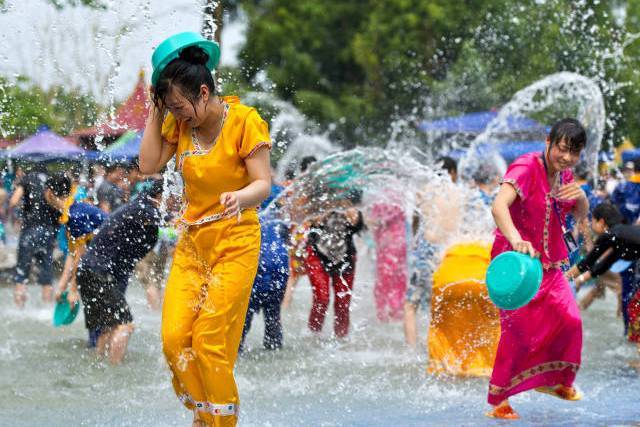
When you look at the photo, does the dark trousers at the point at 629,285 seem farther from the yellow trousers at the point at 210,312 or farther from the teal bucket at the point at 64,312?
the yellow trousers at the point at 210,312

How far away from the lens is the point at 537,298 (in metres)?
5.60

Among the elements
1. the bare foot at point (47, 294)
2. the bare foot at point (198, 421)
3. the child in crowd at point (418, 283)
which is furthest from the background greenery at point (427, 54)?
the bare foot at point (198, 421)

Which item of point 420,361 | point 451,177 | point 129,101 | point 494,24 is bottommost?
point 420,361

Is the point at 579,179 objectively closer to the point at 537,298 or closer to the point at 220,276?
the point at 537,298

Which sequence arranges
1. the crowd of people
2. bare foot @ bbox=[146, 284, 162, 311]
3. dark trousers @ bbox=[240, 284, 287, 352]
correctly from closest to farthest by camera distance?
the crowd of people < dark trousers @ bbox=[240, 284, 287, 352] < bare foot @ bbox=[146, 284, 162, 311]

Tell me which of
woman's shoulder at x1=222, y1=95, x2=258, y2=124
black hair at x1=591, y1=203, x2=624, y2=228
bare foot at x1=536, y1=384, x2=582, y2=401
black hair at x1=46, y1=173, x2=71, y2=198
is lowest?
bare foot at x1=536, y1=384, x2=582, y2=401

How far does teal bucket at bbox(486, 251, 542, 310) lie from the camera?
4.96m

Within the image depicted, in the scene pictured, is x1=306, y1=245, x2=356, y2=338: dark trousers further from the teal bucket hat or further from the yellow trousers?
the teal bucket hat

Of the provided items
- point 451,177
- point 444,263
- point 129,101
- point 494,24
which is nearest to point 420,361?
point 444,263

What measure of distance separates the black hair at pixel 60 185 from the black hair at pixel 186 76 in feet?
12.8

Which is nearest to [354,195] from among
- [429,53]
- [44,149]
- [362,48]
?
[44,149]

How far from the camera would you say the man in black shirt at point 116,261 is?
727 cm

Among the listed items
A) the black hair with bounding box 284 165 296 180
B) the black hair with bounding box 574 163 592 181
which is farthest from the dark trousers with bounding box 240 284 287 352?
the black hair with bounding box 574 163 592 181

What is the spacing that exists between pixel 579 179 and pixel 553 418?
758 cm
